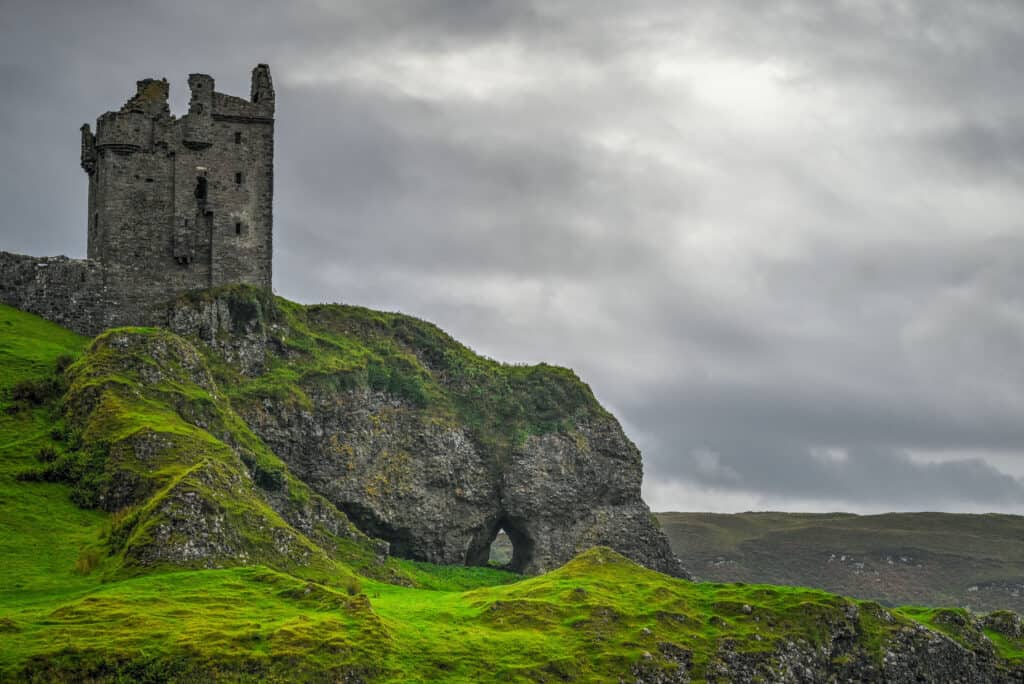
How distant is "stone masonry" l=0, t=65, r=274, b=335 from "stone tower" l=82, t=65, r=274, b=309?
0.25 feet

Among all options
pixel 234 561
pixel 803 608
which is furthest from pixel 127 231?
pixel 803 608

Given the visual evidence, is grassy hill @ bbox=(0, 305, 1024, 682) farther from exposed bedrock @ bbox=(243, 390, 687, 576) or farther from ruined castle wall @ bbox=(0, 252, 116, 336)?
exposed bedrock @ bbox=(243, 390, 687, 576)

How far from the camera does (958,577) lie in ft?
651

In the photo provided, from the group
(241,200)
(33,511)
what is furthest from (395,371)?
(33,511)

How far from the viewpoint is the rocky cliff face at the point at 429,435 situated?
101m

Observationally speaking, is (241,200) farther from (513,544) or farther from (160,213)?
(513,544)

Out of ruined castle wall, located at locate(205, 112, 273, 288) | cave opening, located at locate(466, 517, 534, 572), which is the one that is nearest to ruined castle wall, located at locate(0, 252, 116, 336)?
ruined castle wall, located at locate(205, 112, 273, 288)

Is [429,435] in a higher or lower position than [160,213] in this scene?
lower

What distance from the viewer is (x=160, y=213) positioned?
10144 cm

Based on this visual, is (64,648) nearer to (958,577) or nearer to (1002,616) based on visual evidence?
(1002,616)

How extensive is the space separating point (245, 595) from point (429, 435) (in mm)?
45218

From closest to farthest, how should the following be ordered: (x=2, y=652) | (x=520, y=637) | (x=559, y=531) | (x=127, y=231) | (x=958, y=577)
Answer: (x=2, y=652)
(x=520, y=637)
(x=127, y=231)
(x=559, y=531)
(x=958, y=577)

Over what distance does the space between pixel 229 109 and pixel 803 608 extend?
188 feet

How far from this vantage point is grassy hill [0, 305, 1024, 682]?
5884cm
